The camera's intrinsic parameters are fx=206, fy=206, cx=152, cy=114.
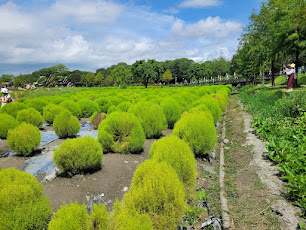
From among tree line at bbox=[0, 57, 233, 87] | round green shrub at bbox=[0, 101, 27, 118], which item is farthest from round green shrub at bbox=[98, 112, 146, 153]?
tree line at bbox=[0, 57, 233, 87]

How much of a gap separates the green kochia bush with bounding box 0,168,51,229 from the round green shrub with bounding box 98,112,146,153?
10.2 feet

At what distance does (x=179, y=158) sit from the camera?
3.56 meters

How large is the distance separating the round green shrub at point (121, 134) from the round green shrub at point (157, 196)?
10.5ft

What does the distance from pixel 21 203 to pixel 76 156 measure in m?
1.88

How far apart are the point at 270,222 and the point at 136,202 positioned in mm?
2135

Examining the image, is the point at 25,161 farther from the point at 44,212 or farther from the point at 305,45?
the point at 305,45

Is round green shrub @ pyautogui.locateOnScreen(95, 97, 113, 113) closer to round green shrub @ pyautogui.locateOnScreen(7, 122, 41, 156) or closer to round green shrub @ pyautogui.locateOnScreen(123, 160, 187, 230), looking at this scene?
round green shrub @ pyautogui.locateOnScreen(7, 122, 41, 156)

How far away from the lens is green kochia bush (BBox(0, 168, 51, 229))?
7.89ft

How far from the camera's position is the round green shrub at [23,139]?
19.3ft

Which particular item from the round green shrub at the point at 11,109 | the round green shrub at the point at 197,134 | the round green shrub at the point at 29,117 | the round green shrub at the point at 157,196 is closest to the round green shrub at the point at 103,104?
the round green shrub at the point at 11,109

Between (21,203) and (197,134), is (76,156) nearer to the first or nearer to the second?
(21,203)

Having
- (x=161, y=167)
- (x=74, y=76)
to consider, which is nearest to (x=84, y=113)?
(x=161, y=167)

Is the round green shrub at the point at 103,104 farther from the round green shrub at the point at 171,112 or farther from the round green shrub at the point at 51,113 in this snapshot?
the round green shrub at the point at 171,112

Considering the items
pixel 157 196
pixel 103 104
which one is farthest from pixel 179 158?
pixel 103 104
